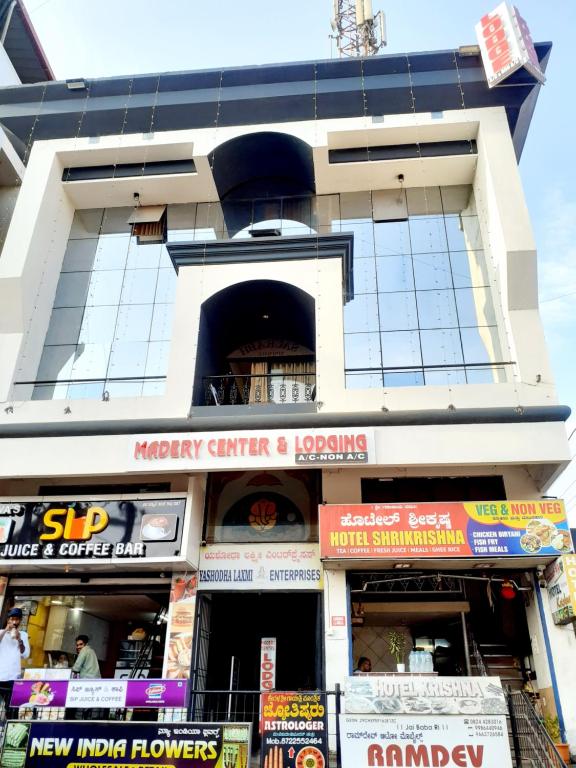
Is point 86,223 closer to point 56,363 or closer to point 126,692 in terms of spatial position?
point 56,363

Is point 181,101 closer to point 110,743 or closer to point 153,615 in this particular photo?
point 153,615

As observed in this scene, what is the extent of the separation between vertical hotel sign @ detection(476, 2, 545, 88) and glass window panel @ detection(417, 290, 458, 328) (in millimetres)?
5697

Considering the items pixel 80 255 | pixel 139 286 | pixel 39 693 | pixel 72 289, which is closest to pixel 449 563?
pixel 39 693

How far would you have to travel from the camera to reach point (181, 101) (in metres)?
16.4

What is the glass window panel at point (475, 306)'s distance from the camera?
1458 cm

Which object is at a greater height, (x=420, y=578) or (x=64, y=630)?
(x=420, y=578)

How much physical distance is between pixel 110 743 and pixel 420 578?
23.3 feet

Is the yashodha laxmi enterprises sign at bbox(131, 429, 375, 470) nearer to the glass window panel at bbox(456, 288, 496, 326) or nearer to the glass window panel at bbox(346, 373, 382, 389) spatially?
the glass window panel at bbox(346, 373, 382, 389)

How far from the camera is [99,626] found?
1535 cm

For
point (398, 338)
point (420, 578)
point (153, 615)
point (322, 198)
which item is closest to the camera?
point (420, 578)

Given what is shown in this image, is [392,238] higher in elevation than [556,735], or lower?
higher

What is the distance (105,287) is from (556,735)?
1459cm

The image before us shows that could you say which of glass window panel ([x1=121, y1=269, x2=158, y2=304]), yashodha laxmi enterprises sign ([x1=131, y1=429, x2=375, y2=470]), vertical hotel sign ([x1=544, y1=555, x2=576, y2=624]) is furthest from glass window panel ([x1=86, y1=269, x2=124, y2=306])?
→ vertical hotel sign ([x1=544, y1=555, x2=576, y2=624])

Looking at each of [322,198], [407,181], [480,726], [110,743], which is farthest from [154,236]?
[480,726]
